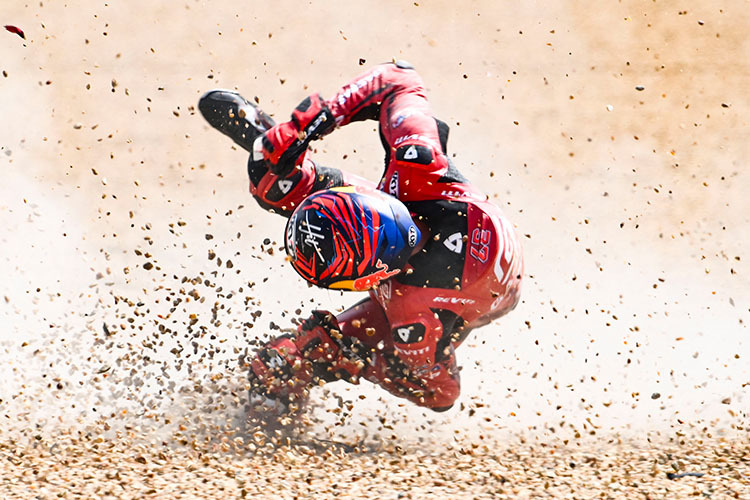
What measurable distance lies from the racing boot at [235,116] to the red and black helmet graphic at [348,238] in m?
0.81

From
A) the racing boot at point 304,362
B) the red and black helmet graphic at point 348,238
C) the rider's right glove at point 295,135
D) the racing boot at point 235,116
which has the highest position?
the racing boot at point 235,116

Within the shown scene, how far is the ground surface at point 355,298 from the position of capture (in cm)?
376

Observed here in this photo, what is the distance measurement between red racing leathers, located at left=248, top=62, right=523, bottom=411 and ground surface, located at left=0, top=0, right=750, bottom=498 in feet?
0.96

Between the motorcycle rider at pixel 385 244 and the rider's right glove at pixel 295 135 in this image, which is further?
the rider's right glove at pixel 295 135

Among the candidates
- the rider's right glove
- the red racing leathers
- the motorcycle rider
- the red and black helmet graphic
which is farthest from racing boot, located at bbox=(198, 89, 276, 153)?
the red and black helmet graphic

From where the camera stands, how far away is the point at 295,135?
371 cm

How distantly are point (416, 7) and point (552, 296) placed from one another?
551 centimetres

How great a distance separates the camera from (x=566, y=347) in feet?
18.9

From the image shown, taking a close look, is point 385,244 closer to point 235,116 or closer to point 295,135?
point 295,135

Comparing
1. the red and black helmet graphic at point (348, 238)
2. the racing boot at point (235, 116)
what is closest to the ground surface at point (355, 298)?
the racing boot at point (235, 116)

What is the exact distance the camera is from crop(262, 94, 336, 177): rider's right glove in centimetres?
371

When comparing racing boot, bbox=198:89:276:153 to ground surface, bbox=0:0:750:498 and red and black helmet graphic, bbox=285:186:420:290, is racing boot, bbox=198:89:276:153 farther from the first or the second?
red and black helmet graphic, bbox=285:186:420:290

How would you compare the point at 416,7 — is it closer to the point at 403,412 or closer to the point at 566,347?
the point at 566,347

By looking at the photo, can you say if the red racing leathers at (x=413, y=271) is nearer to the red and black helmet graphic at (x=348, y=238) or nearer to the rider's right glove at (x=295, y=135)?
the rider's right glove at (x=295, y=135)
